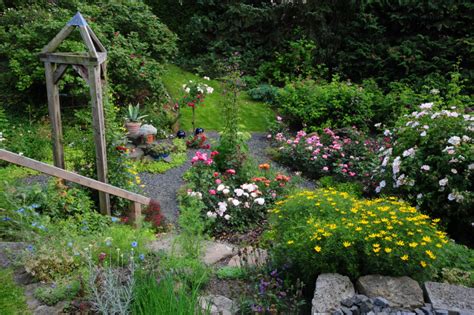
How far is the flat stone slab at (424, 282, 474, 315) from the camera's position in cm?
344

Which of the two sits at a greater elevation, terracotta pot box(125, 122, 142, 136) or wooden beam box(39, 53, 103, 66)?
wooden beam box(39, 53, 103, 66)

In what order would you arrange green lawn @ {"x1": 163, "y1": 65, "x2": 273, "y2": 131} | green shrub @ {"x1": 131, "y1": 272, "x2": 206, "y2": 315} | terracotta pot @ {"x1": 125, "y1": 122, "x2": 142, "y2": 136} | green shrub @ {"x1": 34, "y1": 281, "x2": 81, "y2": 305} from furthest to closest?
green lawn @ {"x1": 163, "y1": 65, "x2": 273, "y2": 131}
terracotta pot @ {"x1": 125, "y1": 122, "x2": 142, "y2": 136}
green shrub @ {"x1": 34, "y1": 281, "x2": 81, "y2": 305}
green shrub @ {"x1": 131, "y1": 272, "x2": 206, "y2": 315}

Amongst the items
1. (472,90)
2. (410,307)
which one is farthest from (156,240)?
(472,90)

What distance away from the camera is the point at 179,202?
21.8 ft

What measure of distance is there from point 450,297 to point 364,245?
72 cm

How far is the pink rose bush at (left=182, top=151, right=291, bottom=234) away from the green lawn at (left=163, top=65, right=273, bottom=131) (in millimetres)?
3415

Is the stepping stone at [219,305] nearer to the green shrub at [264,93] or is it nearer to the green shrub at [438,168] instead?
the green shrub at [438,168]

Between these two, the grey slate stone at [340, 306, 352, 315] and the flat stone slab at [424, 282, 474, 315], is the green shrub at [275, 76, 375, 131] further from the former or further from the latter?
the grey slate stone at [340, 306, 352, 315]

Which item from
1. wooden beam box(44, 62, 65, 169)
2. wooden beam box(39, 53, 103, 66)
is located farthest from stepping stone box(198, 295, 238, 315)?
wooden beam box(44, 62, 65, 169)

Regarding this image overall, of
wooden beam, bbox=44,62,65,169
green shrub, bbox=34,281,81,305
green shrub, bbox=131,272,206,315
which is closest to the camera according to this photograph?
green shrub, bbox=131,272,206,315

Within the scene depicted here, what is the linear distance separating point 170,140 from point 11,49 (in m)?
3.49

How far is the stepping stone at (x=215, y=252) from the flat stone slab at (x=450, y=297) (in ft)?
6.39

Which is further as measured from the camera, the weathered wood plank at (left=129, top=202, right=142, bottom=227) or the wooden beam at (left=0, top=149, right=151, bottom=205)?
the weathered wood plank at (left=129, top=202, right=142, bottom=227)

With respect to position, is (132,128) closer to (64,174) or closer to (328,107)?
(64,174)
